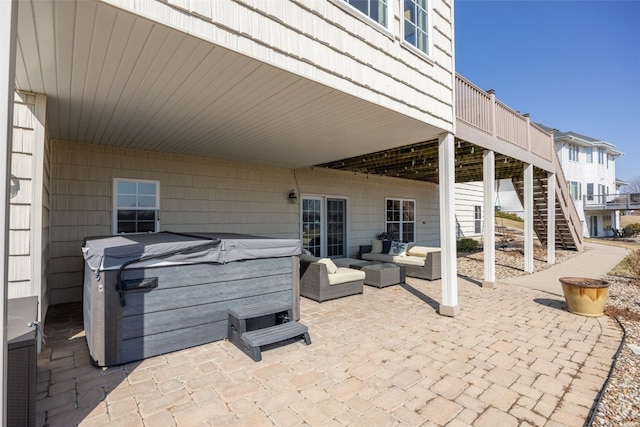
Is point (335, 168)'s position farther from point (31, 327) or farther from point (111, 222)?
point (31, 327)

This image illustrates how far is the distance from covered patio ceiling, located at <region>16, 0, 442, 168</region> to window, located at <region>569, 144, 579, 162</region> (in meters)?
25.5

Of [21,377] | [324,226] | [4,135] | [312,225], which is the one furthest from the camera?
[324,226]

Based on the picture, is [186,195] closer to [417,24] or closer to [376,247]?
[417,24]

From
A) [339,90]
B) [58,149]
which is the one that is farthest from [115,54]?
[58,149]

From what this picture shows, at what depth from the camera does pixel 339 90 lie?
335cm

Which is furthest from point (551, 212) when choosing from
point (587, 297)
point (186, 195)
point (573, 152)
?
point (573, 152)

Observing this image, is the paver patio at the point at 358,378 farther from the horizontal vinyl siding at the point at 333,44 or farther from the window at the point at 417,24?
the window at the point at 417,24

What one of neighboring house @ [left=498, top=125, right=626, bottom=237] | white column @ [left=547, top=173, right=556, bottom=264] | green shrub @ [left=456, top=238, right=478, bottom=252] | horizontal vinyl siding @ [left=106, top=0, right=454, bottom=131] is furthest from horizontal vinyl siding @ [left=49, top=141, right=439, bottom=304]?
neighboring house @ [left=498, top=125, right=626, bottom=237]

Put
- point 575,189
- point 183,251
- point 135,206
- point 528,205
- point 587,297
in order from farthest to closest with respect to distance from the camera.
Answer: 1. point 575,189
2. point 528,205
3. point 135,206
4. point 587,297
5. point 183,251

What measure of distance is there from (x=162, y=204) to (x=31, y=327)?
13.8ft

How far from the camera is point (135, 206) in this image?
5.96 meters

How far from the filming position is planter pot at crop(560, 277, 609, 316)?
4824 mm

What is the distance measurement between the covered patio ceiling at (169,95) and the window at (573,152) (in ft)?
83.7

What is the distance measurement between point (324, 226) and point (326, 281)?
3.63 metres
